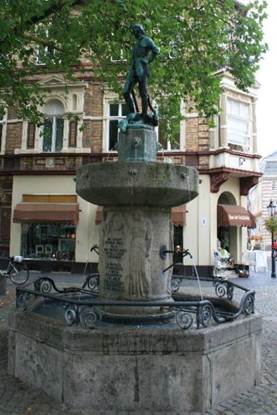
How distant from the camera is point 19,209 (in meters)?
20.1

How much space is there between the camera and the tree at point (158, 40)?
10438 millimetres

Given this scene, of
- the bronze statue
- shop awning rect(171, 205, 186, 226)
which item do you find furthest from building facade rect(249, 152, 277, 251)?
the bronze statue

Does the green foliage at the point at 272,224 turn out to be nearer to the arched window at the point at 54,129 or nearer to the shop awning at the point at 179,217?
the shop awning at the point at 179,217

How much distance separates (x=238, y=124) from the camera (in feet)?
67.9

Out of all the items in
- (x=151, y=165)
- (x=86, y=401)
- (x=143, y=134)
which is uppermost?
(x=143, y=134)

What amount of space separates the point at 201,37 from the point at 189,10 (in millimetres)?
767

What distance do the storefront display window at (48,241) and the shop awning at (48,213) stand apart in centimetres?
77

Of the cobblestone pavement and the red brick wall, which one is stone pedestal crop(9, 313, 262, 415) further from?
the red brick wall

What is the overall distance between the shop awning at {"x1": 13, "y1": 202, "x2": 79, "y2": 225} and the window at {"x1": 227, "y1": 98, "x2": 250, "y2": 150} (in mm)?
7987

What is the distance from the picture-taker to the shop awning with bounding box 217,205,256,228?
19.6 meters

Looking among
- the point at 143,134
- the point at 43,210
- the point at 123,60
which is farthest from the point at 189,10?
the point at 43,210

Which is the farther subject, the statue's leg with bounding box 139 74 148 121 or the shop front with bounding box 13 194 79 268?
the shop front with bounding box 13 194 79 268

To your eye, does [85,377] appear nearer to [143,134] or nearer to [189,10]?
[143,134]

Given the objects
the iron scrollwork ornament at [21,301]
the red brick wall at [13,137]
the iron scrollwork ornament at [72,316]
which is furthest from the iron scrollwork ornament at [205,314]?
the red brick wall at [13,137]
